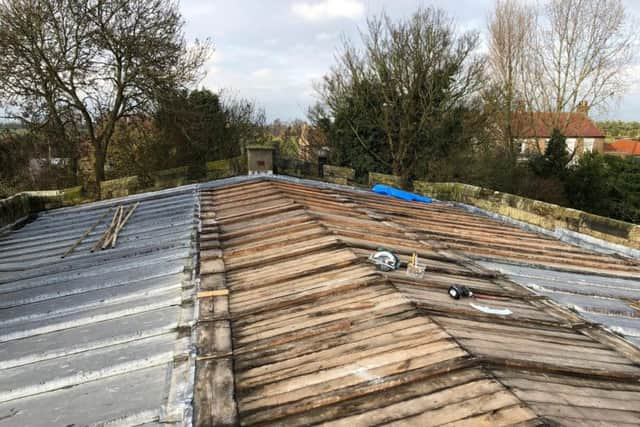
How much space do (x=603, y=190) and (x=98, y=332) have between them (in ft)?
74.5

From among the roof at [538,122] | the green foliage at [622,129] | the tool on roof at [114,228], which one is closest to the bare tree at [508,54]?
the roof at [538,122]

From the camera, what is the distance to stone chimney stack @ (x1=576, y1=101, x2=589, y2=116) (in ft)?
73.7

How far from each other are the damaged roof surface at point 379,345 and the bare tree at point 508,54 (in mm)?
20255

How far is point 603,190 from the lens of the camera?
19453mm

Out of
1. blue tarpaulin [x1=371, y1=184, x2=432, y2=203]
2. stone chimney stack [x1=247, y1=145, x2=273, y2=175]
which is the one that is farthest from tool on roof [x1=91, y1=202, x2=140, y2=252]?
blue tarpaulin [x1=371, y1=184, x2=432, y2=203]

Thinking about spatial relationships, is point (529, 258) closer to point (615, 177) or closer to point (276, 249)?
point (276, 249)

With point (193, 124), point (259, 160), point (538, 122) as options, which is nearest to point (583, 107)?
point (538, 122)

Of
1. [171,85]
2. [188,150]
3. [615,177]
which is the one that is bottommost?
[615,177]

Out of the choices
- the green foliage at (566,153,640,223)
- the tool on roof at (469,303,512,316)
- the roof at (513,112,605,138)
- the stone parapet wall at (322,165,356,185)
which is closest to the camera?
the tool on roof at (469,303,512,316)

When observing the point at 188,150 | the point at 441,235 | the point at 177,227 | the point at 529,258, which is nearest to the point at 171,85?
the point at 188,150

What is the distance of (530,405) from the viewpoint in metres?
1.82

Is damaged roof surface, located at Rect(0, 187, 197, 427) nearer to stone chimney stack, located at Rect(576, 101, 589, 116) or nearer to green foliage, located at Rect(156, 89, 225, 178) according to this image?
green foliage, located at Rect(156, 89, 225, 178)

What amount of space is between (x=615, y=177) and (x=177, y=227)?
22361mm

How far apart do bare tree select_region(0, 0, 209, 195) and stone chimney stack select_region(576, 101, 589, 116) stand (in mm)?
20838
